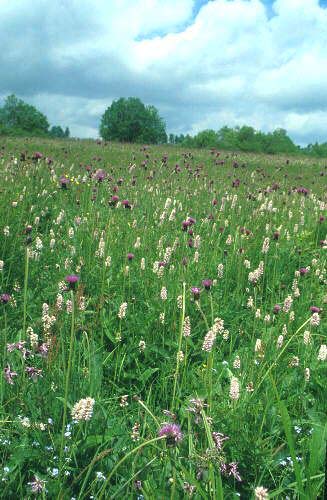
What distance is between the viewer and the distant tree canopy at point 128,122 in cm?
6869

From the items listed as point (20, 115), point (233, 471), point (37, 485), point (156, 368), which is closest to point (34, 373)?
point (37, 485)

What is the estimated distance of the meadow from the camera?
1.68 m

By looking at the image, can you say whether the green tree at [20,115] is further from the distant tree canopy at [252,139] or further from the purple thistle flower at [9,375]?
the purple thistle flower at [9,375]

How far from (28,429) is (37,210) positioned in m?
3.70

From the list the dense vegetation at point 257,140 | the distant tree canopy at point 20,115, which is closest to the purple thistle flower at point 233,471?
the dense vegetation at point 257,140

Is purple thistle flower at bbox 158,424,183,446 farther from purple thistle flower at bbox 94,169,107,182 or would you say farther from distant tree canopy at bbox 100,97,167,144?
distant tree canopy at bbox 100,97,167,144

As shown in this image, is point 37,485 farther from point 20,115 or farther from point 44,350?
point 20,115

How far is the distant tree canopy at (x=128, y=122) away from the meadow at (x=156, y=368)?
6525cm

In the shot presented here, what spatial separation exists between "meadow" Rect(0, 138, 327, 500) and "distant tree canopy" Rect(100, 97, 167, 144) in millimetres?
65249

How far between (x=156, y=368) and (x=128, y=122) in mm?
68332

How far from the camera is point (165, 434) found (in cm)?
135

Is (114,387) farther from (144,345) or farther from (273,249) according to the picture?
(273,249)

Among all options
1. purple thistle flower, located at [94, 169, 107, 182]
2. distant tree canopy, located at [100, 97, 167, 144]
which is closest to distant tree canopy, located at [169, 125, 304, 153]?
distant tree canopy, located at [100, 97, 167, 144]

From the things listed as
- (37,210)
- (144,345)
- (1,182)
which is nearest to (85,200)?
(37,210)
